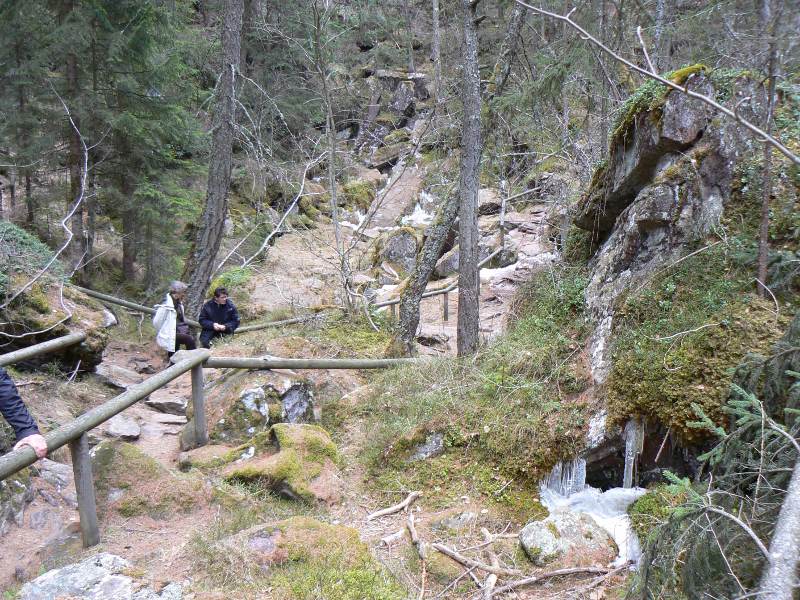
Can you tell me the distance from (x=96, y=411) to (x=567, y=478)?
158 inches

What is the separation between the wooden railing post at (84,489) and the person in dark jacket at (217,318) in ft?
16.1

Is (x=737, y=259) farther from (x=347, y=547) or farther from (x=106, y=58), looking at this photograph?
(x=106, y=58)

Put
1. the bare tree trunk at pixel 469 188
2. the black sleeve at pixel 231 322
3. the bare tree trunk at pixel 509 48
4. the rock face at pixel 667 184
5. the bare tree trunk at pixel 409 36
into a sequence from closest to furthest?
the rock face at pixel 667 184 → the bare tree trunk at pixel 469 188 → the bare tree trunk at pixel 509 48 → the black sleeve at pixel 231 322 → the bare tree trunk at pixel 409 36

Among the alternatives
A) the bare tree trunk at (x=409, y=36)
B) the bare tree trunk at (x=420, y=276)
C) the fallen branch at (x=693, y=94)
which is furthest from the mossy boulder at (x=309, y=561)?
the bare tree trunk at (x=409, y=36)

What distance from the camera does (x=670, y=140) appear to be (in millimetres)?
5574

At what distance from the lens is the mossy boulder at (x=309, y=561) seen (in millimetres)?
3463

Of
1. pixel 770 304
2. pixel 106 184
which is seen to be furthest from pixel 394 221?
pixel 770 304

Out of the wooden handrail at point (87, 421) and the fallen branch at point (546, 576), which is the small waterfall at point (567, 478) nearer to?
the fallen branch at point (546, 576)

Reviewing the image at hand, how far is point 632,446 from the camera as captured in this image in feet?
15.5

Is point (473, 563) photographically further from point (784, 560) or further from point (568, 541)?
point (784, 560)

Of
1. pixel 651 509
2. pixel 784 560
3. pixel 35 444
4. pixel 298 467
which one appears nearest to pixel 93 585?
pixel 35 444

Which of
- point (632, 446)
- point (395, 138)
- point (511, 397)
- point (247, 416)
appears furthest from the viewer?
point (395, 138)

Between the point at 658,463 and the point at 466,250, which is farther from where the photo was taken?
the point at 466,250

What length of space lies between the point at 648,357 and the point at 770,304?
106cm
